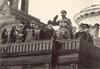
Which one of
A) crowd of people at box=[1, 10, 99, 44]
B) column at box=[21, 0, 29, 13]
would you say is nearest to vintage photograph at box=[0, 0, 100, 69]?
crowd of people at box=[1, 10, 99, 44]

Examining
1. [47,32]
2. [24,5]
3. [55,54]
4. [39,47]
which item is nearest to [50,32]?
[47,32]

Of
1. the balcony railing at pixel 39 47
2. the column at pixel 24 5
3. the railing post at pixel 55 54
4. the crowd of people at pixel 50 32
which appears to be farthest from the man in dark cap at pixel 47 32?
the column at pixel 24 5

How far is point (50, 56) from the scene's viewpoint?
3.79 metres

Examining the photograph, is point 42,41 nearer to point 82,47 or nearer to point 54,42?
point 54,42

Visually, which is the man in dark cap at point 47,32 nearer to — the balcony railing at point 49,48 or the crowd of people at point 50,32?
the crowd of people at point 50,32

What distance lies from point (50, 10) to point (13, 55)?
10.5ft

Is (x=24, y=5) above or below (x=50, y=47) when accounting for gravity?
above

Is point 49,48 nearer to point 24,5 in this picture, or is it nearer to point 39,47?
point 39,47

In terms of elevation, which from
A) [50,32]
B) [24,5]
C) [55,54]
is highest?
[24,5]

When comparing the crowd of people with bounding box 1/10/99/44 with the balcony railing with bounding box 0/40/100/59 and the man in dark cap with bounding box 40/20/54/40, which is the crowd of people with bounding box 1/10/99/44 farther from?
the balcony railing with bounding box 0/40/100/59

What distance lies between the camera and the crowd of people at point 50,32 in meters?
4.02

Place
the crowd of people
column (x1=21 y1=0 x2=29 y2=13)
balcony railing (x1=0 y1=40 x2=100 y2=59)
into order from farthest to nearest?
column (x1=21 y1=0 x2=29 y2=13)
the crowd of people
balcony railing (x1=0 y1=40 x2=100 y2=59)

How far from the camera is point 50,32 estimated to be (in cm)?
418

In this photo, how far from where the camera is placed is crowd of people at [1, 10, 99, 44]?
4020mm
